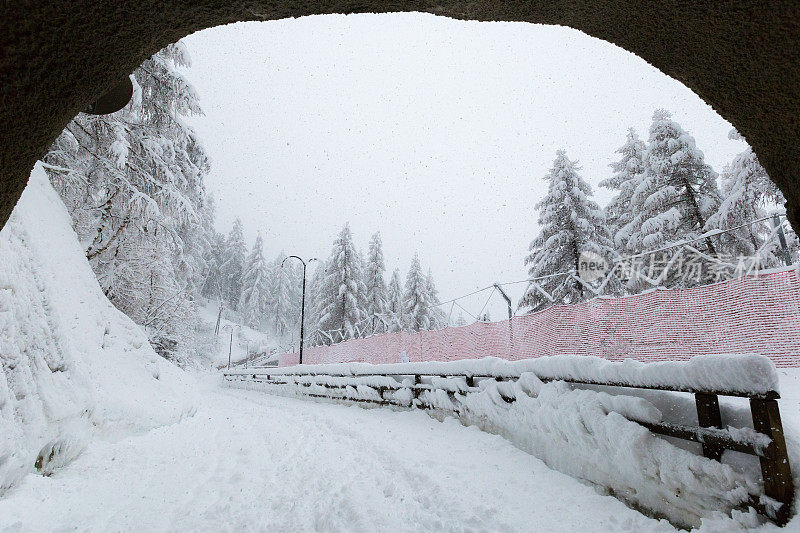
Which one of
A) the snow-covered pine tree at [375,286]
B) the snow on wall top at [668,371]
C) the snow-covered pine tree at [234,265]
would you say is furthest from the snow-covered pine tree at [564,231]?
the snow-covered pine tree at [234,265]

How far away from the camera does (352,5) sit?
2.24m

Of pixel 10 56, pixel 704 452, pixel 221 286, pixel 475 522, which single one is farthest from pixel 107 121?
pixel 221 286

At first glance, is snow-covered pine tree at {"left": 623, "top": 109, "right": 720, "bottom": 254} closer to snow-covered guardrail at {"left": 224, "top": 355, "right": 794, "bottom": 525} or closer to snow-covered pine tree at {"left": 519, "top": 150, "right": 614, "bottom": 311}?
snow-covered pine tree at {"left": 519, "top": 150, "right": 614, "bottom": 311}

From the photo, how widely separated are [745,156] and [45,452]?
2251cm

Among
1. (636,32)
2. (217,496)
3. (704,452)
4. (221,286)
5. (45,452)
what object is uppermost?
(221,286)

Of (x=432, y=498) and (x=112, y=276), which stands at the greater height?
(x=112, y=276)

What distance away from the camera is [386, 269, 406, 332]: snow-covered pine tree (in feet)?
158

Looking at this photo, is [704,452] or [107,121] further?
[107,121]

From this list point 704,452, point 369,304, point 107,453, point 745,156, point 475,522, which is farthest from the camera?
point 369,304

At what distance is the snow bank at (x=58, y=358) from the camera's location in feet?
14.2

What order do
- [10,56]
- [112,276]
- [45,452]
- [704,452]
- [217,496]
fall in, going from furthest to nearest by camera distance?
[112,276] → [45,452] → [217,496] → [704,452] → [10,56]

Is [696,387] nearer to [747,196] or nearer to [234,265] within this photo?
[747,196]

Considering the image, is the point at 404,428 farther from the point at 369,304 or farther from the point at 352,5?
the point at 369,304

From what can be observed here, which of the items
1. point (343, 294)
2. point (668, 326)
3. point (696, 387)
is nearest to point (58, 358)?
point (696, 387)
